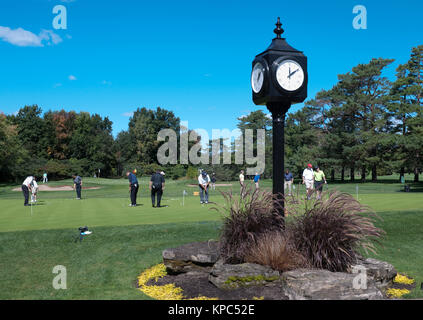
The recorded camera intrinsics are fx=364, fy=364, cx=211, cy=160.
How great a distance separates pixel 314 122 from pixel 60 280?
62.4m

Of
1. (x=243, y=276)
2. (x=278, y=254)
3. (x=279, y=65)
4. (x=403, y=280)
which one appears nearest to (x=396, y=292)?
(x=403, y=280)

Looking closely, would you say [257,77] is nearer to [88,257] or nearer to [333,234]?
[333,234]

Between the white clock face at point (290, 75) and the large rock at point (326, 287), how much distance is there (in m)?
3.24

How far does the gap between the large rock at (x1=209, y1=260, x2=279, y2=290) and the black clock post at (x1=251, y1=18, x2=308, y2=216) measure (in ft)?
4.00

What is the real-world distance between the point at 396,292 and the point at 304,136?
191ft

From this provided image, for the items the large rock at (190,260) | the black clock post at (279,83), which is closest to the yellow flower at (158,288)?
the large rock at (190,260)

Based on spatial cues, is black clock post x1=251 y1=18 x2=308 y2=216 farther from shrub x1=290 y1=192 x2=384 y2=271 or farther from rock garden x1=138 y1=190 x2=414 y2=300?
shrub x1=290 y1=192 x2=384 y2=271

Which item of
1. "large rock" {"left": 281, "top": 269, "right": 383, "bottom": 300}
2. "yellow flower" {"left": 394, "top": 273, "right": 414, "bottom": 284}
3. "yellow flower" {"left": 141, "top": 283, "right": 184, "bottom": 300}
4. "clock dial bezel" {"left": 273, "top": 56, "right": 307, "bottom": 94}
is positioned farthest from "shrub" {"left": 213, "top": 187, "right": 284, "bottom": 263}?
"yellow flower" {"left": 394, "top": 273, "right": 414, "bottom": 284}

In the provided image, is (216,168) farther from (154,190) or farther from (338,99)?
(154,190)

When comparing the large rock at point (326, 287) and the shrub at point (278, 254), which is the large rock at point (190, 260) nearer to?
the shrub at point (278, 254)

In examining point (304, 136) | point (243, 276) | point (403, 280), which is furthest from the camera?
point (304, 136)

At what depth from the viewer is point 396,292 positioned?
18.8ft
